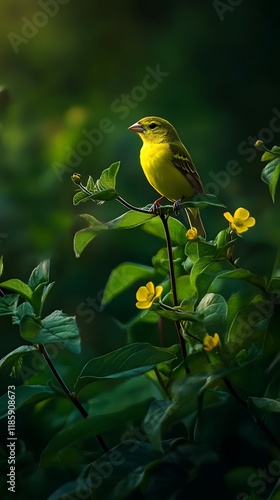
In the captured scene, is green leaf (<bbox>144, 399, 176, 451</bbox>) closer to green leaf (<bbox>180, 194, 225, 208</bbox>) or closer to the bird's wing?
green leaf (<bbox>180, 194, 225, 208</bbox>)

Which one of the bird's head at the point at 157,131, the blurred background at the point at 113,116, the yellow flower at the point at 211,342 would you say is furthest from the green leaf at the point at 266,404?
the bird's head at the point at 157,131

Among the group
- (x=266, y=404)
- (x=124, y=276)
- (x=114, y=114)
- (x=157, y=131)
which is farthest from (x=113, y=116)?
(x=266, y=404)

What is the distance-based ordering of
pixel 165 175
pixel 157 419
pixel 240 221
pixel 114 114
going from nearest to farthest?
pixel 157 419 < pixel 240 221 < pixel 165 175 < pixel 114 114

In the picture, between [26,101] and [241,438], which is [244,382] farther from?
[26,101]

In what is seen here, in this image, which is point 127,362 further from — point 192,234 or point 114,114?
point 114,114

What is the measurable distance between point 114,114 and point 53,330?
2.62 ft

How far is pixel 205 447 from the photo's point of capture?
1.61ft

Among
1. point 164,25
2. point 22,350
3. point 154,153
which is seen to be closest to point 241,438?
point 22,350

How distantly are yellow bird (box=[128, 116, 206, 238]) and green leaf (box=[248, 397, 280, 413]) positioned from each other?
1.08 ft

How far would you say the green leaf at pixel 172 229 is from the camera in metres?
0.66

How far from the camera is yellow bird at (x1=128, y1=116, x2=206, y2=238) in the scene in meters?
0.83

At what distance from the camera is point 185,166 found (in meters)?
0.85

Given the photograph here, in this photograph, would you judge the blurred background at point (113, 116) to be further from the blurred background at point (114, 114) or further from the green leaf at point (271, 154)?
the green leaf at point (271, 154)

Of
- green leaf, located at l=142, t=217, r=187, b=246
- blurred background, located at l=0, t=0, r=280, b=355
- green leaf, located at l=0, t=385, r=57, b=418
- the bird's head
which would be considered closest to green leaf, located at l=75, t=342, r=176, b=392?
green leaf, located at l=0, t=385, r=57, b=418
